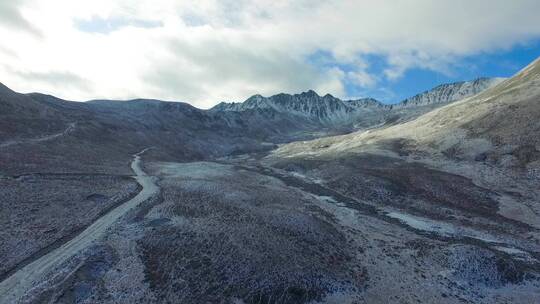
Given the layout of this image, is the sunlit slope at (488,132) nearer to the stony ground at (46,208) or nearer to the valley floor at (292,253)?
the valley floor at (292,253)

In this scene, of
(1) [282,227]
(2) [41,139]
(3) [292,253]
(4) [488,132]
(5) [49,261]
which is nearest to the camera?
(5) [49,261]

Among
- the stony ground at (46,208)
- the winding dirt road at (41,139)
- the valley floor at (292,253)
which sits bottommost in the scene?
the valley floor at (292,253)

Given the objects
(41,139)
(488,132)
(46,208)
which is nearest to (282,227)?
(46,208)

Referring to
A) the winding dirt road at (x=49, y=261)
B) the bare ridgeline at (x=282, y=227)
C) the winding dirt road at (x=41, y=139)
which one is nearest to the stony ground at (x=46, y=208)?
the bare ridgeline at (x=282, y=227)

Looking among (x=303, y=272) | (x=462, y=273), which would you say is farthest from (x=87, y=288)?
(x=462, y=273)

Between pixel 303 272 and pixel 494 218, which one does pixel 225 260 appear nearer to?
pixel 303 272

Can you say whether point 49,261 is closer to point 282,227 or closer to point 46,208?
point 46,208

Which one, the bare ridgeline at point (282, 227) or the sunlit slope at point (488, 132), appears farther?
the sunlit slope at point (488, 132)
